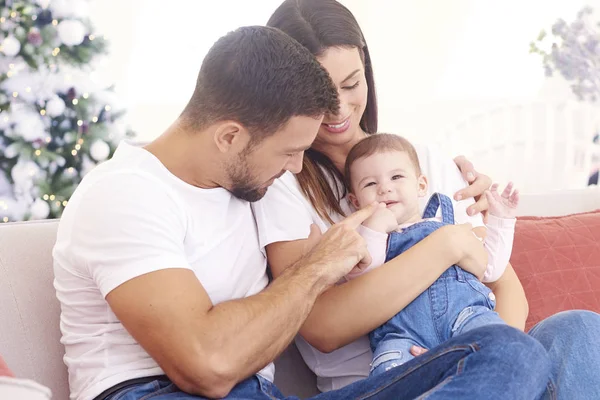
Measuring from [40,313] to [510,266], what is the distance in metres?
1.19

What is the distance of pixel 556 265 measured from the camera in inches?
81.7

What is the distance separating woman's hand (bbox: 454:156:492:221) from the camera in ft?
6.07

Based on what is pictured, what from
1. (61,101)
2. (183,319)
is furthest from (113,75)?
(183,319)

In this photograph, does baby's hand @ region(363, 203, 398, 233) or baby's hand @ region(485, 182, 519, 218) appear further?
baby's hand @ region(485, 182, 519, 218)

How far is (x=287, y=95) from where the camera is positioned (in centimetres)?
149

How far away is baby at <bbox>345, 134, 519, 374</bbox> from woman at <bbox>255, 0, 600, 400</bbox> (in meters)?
0.05

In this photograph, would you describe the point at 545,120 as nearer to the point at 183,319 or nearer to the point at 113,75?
the point at 113,75

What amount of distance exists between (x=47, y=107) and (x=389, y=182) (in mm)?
2564

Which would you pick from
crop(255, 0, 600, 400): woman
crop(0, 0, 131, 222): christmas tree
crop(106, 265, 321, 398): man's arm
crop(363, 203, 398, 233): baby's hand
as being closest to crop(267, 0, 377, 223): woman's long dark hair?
crop(255, 0, 600, 400): woman

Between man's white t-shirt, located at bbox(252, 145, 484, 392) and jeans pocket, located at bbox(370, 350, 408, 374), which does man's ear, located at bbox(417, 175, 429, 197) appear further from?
jeans pocket, located at bbox(370, 350, 408, 374)

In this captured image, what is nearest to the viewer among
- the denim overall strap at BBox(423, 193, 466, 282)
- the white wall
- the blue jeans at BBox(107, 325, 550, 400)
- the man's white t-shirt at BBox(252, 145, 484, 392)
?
the blue jeans at BBox(107, 325, 550, 400)

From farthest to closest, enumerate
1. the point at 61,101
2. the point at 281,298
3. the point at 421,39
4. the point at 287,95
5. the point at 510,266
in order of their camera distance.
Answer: the point at 421,39 < the point at 61,101 < the point at 510,266 < the point at 287,95 < the point at 281,298

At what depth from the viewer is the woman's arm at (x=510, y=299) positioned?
5.76 feet

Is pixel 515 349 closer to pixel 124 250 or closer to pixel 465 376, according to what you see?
pixel 465 376
